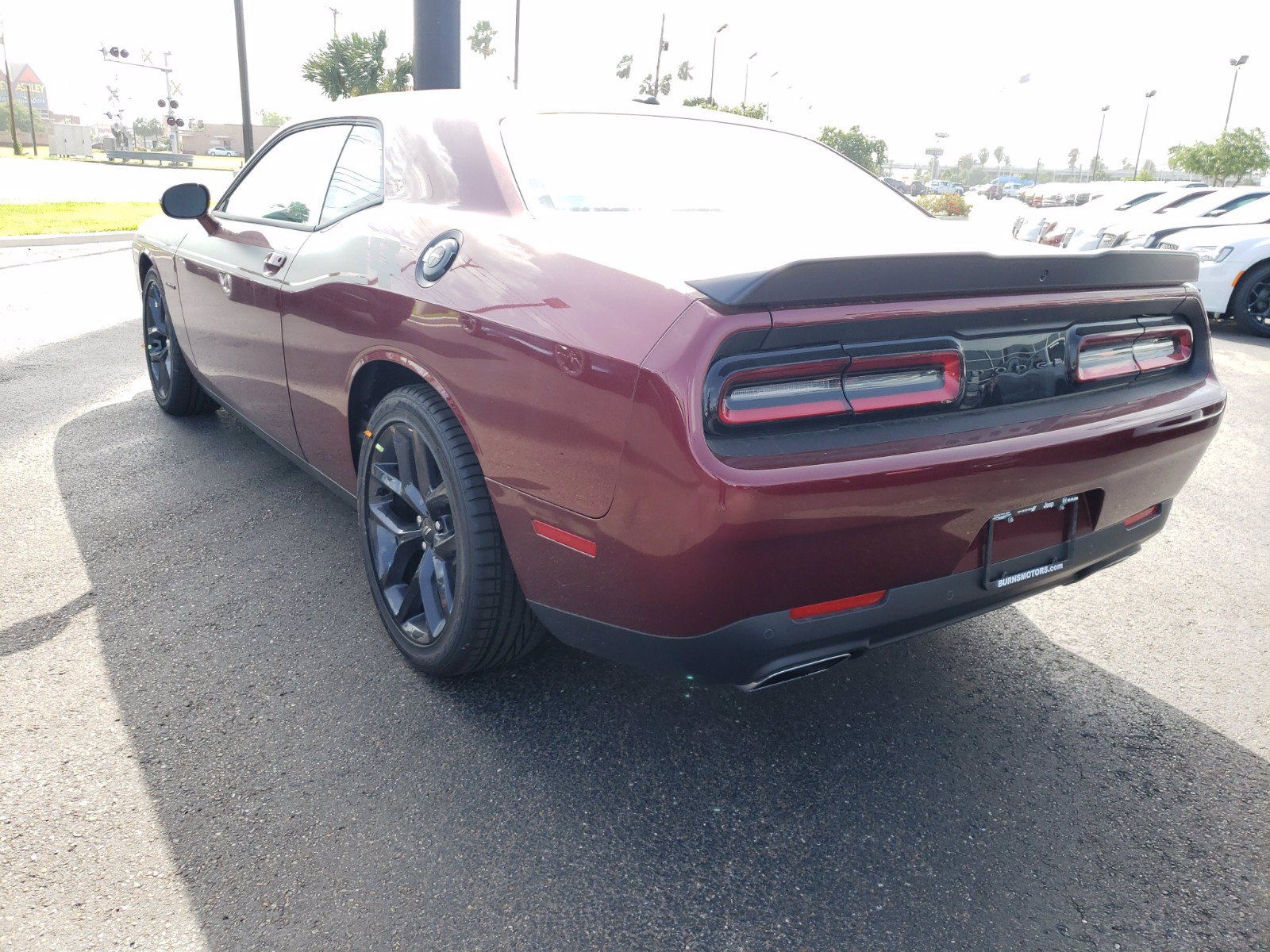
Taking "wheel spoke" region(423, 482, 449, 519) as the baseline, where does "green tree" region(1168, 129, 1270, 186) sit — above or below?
above

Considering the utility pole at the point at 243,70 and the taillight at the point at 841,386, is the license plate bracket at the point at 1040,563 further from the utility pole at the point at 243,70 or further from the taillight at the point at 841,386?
the utility pole at the point at 243,70

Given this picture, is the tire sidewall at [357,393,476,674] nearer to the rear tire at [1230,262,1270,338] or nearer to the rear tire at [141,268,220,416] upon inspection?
the rear tire at [141,268,220,416]

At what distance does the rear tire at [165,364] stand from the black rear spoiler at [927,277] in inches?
143

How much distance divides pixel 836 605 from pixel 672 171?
4.44 ft

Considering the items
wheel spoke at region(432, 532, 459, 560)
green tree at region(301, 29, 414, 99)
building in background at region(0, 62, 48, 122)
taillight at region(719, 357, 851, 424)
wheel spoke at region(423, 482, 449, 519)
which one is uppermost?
building in background at region(0, 62, 48, 122)

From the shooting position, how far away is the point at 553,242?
2.02m

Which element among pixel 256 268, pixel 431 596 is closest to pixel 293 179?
pixel 256 268

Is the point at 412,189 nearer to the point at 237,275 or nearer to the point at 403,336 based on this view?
the point at 403,336

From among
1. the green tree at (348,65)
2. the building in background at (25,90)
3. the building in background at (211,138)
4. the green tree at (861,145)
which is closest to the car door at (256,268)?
the green tree at (348,65)

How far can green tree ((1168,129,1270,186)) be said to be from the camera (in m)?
53.2

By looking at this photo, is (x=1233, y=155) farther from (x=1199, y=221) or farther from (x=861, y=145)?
(x=1199, y=221)

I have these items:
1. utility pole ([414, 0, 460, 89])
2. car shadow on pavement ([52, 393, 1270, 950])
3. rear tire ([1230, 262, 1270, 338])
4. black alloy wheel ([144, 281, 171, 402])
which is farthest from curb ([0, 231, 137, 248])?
rear tire ([1230, 262, 1270, 338])

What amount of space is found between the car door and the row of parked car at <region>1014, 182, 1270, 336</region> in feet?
21.2

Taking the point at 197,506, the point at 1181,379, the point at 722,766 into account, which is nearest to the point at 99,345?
the point at 197,506
